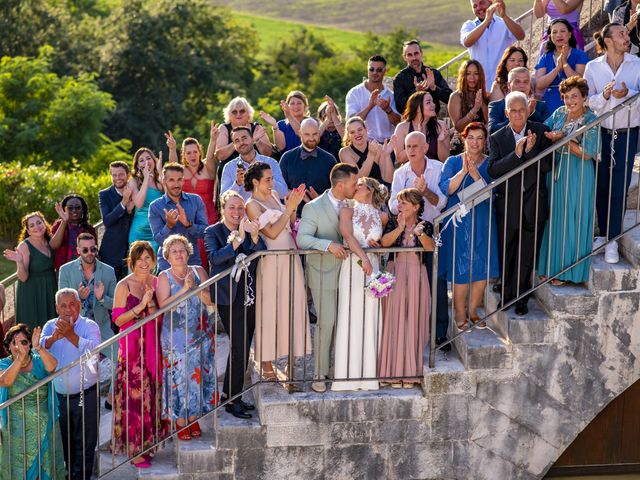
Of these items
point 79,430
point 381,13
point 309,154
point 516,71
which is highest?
point 381,13

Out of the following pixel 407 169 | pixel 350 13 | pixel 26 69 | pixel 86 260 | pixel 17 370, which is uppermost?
pixel 350 13

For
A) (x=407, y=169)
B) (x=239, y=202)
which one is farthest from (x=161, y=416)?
(x=407, y=169)

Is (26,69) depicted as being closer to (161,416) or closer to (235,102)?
(235,102)

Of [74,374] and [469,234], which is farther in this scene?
[469,234]

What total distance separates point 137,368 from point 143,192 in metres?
2.39

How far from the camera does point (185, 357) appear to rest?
953cm

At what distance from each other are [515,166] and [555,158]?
0.41 m

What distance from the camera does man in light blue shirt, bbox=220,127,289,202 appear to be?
35.4 ft

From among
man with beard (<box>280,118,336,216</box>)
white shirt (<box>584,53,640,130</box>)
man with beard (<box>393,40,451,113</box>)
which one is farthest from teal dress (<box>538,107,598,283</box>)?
man with beard (<box>393,40,451,113</box>)

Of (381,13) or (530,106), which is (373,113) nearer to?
(530,106)

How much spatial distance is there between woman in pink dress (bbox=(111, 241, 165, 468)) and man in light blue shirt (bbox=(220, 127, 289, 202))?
144 centimetres

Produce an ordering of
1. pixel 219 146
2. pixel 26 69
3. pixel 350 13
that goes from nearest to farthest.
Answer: pixel 219 146 → pixel 26 69 → pixel 350 13

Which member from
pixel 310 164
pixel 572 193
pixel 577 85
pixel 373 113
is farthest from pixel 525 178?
pixel 373 113

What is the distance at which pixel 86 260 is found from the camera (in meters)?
10.8
